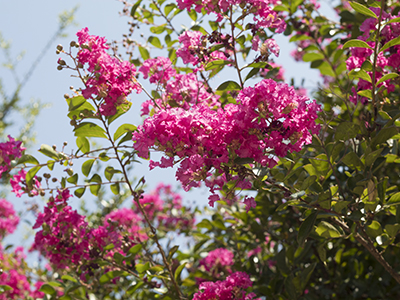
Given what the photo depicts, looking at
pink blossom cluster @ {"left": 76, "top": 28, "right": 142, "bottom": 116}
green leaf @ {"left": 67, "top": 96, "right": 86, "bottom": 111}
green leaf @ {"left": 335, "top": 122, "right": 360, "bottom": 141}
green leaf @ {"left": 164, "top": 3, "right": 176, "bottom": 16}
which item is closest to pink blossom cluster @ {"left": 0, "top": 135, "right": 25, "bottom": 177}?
green leaf @ {"left": 67, "top": 96, "right": 86, "bottom": 111}

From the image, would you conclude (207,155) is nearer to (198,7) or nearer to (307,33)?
(198,7)

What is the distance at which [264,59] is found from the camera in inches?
62.7

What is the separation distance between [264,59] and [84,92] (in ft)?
2.60

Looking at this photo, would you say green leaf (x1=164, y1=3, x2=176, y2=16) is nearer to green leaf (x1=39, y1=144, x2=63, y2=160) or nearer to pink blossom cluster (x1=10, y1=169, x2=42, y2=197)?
green leaf (x1=39, y1=144, x2=63, y2=160)

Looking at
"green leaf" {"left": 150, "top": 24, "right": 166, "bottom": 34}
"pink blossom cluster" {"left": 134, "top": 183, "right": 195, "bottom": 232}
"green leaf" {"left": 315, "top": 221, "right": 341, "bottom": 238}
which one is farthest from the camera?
"pink blossom cluster" {"left": 134, "top": 183, "right": 195, "bottom": 232}

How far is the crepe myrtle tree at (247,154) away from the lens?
4.10ft

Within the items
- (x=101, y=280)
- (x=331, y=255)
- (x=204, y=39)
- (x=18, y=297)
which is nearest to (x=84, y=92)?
(x=204, y=39)

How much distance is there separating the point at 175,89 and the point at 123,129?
367 millimetres

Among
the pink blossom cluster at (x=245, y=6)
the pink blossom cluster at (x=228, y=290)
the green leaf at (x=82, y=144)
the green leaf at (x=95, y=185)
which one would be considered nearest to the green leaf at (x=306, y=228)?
the pink blossom cluster at (x=228, y=290)

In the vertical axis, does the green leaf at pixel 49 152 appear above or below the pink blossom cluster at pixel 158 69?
below

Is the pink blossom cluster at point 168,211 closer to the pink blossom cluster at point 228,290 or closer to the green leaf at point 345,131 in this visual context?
the pink blossom cluster at point 228,290

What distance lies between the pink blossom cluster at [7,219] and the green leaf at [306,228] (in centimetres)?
435

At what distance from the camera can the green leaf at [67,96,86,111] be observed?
155 centimetres

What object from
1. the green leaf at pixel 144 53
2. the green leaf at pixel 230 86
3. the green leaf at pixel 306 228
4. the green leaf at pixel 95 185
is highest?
the green leaf at pixel 144 53
